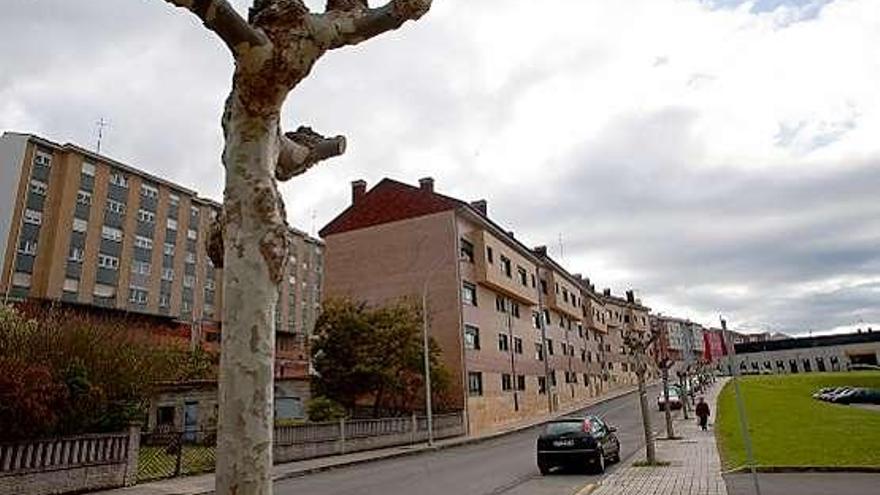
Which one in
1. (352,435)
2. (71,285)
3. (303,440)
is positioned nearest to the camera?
(303,440)

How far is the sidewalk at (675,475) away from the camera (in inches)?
491

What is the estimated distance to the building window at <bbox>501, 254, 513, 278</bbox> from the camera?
4369cm

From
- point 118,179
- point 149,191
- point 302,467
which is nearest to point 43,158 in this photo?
point 118,179

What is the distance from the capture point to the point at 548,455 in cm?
1653

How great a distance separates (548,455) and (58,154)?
52436mm

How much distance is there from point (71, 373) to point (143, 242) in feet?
148

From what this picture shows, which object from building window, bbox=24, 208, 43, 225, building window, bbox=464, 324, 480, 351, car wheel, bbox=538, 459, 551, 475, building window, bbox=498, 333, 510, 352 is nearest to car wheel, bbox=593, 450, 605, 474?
car wheel, bbox=538, 459, 551, 475

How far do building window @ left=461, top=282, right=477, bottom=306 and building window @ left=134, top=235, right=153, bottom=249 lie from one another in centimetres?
3538

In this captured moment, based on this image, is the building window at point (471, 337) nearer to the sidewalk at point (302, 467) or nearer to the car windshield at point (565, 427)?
the sidewalk at point (302, 467)

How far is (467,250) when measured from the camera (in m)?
39.4

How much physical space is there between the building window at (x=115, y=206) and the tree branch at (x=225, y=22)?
59722 millimetres

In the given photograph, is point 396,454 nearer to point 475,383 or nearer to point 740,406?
point 475,383

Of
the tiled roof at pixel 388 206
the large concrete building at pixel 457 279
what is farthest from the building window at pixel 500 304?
the tiled roof at pixel 388 206

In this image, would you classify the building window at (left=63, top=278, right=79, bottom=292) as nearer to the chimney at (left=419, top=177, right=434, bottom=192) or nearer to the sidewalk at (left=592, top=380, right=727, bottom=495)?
the chimney at (left=419, top=177, right=434, bottom=192)
